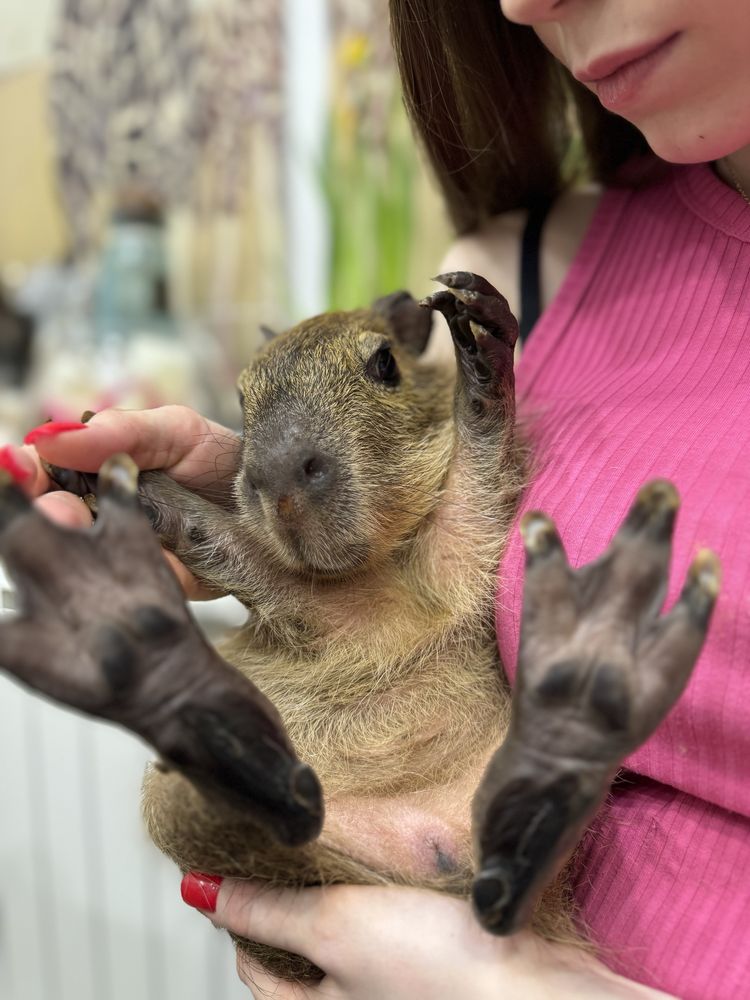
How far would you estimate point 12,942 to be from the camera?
3018mm

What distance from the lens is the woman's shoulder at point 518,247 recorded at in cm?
167

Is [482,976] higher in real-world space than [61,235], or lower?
lower

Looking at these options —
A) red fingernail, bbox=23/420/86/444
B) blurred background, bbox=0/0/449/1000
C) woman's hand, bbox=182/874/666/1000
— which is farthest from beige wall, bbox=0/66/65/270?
woman's hand, bbox=182/874/666/1000

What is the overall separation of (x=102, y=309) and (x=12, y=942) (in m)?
2.41

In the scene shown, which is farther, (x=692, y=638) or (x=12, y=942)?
(x=12, y=942)

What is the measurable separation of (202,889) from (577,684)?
2.22ft

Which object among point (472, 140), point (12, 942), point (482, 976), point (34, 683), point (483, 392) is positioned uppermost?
point (472, 140)

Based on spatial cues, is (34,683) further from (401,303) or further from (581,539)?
(401,303)

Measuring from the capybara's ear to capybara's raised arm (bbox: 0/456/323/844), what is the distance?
0.95m

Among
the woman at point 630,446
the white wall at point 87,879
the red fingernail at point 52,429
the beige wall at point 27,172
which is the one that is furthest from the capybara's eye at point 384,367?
the beige wall at point 27,172

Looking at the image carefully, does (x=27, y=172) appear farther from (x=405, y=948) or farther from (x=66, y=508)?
(x=405, y=948)

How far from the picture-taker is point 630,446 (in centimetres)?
116

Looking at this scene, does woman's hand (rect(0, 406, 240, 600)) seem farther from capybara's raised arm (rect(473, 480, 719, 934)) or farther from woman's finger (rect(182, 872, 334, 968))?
capybara's raised arm (rect(473, 480, 719, 934))

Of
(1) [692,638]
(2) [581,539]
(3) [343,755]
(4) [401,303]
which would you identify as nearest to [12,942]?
(3) [343,755]
